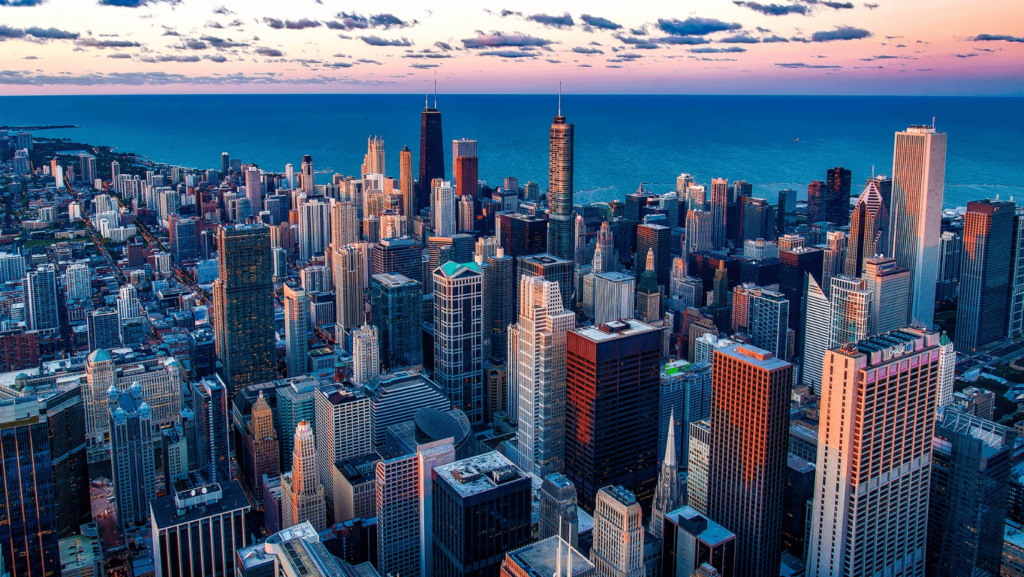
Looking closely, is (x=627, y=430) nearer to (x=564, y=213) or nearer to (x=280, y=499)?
(x=280, y=499)

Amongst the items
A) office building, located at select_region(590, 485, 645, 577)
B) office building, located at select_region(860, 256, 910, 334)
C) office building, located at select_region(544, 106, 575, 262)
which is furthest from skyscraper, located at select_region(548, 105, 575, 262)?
office building, located at select_region(590, 485, 645, 577)

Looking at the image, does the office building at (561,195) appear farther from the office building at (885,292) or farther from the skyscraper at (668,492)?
the skyscraper at (668,492)

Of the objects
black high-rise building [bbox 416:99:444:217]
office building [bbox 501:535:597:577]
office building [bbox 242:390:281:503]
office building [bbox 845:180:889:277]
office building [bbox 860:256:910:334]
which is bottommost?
office building [bbox 242:390:281:503]

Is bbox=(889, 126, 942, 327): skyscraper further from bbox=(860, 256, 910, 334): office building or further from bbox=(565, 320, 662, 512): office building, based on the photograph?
bbox=(565, 320, 662, 512): office building

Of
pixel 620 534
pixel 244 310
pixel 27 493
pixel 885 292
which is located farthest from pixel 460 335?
pixel 27 493

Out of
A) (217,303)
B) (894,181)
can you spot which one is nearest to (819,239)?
(894,181)

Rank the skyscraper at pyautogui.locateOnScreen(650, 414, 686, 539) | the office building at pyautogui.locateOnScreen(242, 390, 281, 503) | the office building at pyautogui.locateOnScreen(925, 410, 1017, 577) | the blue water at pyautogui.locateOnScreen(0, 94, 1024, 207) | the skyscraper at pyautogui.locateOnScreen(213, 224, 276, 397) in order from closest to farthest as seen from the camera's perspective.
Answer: the office building at pyautogui.locateOnScreen(925, 410, 1017, 577)
the skyscraper at pyautogui.locateOnScreen(650, 414, 686, 539)
the office building at pyautogui.locateOnScreen(242, 390, 281, 503)
the skyscraper at pyautogui.locateOnScreen(213, 224, 276, 397)
the blue water at pyautogui.locateOnScreen(0, 94, 1024, 207)

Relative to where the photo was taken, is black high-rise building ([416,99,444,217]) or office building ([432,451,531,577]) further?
black high-rise building ([416,99,444,217])
